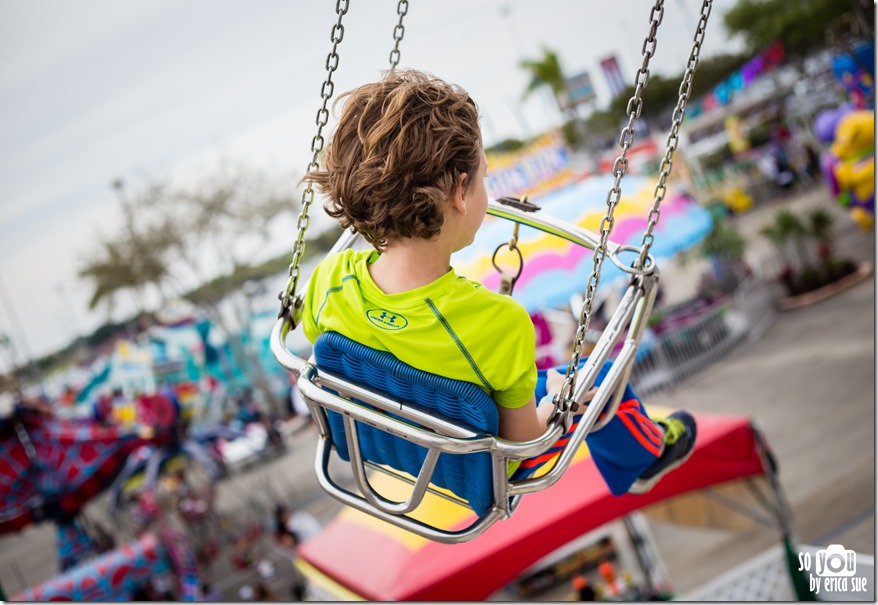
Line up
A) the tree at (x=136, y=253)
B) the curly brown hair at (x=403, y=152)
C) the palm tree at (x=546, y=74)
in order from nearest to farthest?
1. the curly brown hair at (x=403, y=152)
2. the tree at (x=136, y=253)
3. the palm tree at (x=546, y=74)

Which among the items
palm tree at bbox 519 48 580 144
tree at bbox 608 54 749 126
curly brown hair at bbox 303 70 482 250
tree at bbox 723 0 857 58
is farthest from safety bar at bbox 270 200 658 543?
tree at bbox 608 54 749 126

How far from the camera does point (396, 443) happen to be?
1.56m

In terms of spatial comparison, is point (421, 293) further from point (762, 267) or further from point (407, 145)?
point (762, 267)

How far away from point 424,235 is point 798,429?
679 cm

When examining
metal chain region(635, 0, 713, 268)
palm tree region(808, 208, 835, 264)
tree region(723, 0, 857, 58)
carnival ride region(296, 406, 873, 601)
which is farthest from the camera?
tree region(723, 0, 857, 58)

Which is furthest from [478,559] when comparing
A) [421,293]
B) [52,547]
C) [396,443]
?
[52,547]

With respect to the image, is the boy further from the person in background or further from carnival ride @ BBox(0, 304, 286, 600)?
carnival ride @ BBox(0, 304, 286, 600)

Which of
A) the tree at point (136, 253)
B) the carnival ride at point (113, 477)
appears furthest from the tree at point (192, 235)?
the carnival ride at point (113, 477)

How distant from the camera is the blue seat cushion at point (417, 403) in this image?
1.34 meters

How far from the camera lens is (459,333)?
1.32m

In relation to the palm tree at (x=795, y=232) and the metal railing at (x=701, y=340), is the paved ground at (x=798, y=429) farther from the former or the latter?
the palm tree at (x=795, y=232)

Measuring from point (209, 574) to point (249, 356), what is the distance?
34.0ft

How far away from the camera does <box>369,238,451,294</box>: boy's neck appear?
1396mm

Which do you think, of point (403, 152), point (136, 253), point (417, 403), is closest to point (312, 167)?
point (403, 152)
